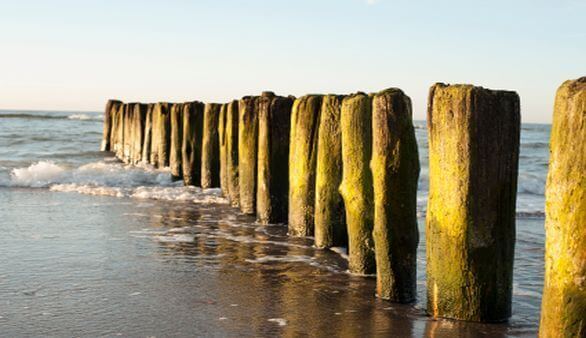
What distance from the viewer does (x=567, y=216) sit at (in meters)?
3.41

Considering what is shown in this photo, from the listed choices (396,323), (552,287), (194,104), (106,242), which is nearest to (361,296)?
(396,323)

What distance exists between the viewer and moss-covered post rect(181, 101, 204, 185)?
41.9 feet

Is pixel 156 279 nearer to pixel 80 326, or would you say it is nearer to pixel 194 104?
pixel 80 326

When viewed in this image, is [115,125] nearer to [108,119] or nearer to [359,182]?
Result: [108,119]

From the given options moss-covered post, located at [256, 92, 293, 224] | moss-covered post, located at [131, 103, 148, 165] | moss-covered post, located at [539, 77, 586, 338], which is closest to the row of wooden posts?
moss-covered post, located at [539, 77, 586, 338]

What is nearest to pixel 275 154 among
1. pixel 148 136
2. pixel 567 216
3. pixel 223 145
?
pixel 223 145

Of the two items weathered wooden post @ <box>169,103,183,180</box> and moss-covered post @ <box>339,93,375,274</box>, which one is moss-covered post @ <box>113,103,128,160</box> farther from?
moss-covered post @ <box>339,93,375,274</box>

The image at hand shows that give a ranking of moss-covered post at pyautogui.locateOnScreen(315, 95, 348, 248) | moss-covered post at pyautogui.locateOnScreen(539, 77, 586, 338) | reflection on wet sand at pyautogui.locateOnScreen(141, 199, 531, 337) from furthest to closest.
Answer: moss-covered post at pyautogui.locateOnScreen(315, 95, 348, 248) < reflection on wet sand at pyautogui.locateOnScreen(141, 199, 531, 337) < moss-covered post at pyautogui.locateOnScreen(539, 77, 586, 338)

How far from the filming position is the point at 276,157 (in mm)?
8492

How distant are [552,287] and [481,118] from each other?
1185mm

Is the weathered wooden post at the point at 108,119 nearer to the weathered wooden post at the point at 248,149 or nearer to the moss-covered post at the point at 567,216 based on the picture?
the weathered wooden post at the point at 248,149

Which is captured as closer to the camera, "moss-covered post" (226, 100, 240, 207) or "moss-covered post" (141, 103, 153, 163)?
"moss-covered post" (226, 100, 240, 207)

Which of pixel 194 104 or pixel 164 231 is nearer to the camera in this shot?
pixel 164 231

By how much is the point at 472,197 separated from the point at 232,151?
6048 mm
